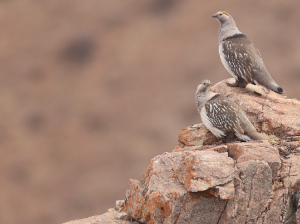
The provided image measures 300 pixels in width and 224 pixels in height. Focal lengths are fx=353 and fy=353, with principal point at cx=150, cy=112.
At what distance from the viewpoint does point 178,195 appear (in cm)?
539

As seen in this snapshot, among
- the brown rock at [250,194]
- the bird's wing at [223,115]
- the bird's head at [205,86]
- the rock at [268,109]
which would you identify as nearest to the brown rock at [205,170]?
the brown rock at [250,194]

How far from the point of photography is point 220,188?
5.17m

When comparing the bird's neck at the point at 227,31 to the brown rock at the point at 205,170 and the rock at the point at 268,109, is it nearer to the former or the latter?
the rock at the point at 268,109

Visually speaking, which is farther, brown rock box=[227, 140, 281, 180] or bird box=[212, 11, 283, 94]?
bird box=[212, 11, 283, 94]

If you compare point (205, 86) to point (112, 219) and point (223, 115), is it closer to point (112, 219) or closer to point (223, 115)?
point (223, 115)

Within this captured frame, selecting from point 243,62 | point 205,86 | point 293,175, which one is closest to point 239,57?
point 243,62

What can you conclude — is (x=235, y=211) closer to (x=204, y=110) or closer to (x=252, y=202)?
(x=252, y=202)

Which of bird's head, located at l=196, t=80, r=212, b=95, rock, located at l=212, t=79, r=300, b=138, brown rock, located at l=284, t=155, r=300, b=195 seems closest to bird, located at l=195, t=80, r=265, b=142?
bird's head, located at l=196, t=80, r=212, b=95

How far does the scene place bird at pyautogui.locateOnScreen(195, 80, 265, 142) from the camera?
689cm

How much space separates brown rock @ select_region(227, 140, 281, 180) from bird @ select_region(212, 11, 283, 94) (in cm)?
250

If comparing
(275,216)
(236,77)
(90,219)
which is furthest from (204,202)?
(236,77)

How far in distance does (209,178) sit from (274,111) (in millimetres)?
3317

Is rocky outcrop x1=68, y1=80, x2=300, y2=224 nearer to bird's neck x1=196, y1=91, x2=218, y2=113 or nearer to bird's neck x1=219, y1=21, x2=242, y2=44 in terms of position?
bird's neck x1=196, y1=91, x2=218, y2=113

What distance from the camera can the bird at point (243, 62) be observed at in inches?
329
